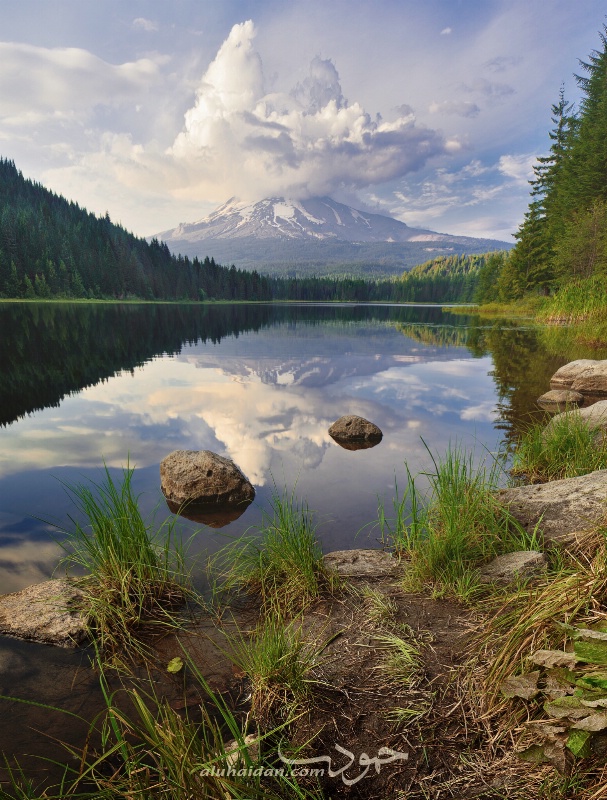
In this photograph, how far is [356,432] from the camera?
427 inches

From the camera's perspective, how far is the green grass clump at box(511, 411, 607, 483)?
6957mm

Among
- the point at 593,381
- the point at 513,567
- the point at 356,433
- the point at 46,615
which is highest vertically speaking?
the point at 593,381

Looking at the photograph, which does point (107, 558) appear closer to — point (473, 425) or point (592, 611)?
point (592, 611)

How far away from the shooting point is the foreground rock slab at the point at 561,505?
4.78 m

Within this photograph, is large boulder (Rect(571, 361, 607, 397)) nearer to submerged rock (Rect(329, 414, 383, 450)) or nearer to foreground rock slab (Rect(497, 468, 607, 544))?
submerged rock (Rect(329, 414, 383, 450))

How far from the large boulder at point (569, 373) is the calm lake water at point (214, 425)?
24.4 inches

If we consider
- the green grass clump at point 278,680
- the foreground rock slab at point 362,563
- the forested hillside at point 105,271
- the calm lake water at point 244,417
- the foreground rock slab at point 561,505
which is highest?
the forested hillside at point 105,271

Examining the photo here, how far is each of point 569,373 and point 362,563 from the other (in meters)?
14.0

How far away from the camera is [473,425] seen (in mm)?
12250

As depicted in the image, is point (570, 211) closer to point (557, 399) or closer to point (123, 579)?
point (557, 399)

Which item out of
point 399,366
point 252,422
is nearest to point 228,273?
point 399,366
